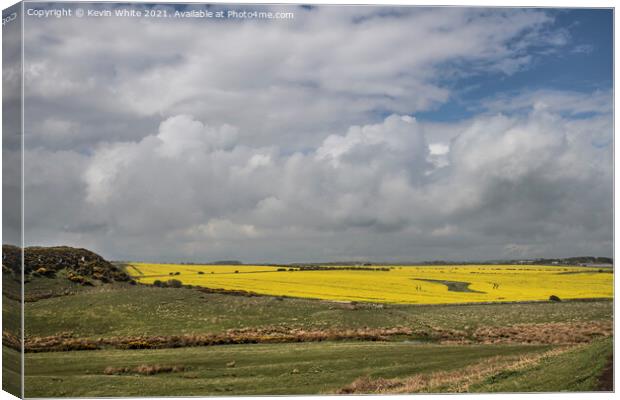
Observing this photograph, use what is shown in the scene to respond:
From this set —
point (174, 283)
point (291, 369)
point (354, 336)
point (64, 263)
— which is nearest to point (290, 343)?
point (291, 369)

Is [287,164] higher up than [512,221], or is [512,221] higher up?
[287,164]

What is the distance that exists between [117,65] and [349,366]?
10062mm

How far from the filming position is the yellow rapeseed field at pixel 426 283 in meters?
22.0

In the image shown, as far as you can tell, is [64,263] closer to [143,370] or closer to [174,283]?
[174,283]

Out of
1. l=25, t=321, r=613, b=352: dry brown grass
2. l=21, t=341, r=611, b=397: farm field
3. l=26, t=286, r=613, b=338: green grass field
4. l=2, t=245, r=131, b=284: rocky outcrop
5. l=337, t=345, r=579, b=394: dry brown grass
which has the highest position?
l=2, t=245, r=131, b=284: rocky outcrop

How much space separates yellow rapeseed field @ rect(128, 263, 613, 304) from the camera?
2202 cm

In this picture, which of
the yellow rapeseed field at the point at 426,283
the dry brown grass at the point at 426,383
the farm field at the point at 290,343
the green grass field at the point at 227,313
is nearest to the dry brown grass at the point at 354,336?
the farm field at the point at 290,343

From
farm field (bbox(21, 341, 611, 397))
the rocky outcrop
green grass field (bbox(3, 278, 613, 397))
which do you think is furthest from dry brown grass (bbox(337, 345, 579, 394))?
the rocky outcrop

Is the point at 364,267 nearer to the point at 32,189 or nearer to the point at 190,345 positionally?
the point at 190,345

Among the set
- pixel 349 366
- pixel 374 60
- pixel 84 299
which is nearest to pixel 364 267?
pixel 349 366

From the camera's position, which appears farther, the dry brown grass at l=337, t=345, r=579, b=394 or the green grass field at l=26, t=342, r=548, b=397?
the dry brown grass at l=337, t=345, r=579, b=394

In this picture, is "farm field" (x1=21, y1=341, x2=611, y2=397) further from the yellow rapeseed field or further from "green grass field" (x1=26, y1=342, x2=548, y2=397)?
the yellow rapeseed field

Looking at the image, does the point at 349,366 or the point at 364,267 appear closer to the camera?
the point at 349,366

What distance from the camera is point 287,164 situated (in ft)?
71.8
